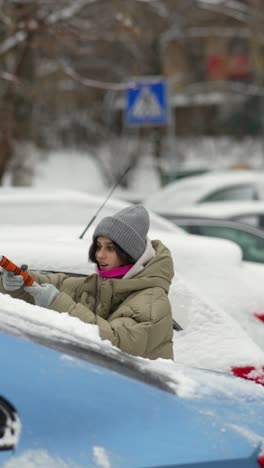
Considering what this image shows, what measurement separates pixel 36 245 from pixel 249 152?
33802mm

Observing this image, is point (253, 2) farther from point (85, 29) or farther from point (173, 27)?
point (85, 29)

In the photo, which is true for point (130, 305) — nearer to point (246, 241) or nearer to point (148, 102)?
point (246, 241)

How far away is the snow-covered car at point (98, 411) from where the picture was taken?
2359mm

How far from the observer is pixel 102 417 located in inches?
95.5

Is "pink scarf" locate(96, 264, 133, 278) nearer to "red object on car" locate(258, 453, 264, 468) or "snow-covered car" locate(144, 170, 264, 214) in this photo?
"red object on car" locate(258, 453, 264, 468)

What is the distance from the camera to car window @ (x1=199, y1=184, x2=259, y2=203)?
1302 cm

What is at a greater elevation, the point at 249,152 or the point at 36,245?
the point at 36,245

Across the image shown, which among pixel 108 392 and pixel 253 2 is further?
pixel 253 2

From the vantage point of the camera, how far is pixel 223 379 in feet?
9.52

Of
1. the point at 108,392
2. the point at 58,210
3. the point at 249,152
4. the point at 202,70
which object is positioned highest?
the point at 108,392

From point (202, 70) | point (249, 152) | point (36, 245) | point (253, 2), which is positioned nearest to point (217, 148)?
point (249, 152)

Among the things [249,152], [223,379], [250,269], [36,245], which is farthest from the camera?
[249,152]

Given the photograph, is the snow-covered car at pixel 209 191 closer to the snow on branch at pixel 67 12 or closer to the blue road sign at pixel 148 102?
the blue road sign at pixel 148 102

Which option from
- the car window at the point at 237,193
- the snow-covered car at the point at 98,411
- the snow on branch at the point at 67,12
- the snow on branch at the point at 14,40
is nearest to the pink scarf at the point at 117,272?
the snow-covered car at the point at 98,411
